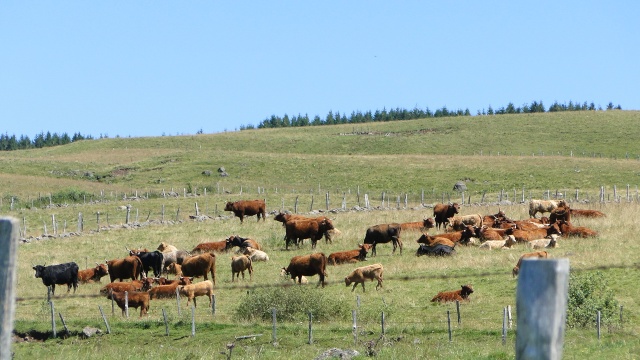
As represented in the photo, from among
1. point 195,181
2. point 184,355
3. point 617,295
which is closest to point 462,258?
point 617,295

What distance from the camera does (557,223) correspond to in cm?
3322

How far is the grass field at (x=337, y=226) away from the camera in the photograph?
61.5 ft

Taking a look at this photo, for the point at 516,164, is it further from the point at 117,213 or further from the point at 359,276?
the point at 359,276

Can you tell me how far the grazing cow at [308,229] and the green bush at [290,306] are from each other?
12.1m

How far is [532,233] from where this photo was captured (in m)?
32.2

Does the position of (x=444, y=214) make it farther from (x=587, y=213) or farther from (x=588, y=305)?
(x=588, y=305)

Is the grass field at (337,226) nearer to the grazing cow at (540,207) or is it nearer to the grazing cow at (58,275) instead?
the grazing cow at (58,275)

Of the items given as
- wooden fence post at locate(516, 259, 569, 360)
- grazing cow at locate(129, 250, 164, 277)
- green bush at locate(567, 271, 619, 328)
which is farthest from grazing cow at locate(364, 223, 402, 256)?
wooden fence post at locate(516, 259, 569, 360)

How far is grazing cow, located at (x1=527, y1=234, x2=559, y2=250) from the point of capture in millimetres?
30438

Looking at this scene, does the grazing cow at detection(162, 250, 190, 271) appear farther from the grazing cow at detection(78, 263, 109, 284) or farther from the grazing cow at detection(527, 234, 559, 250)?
the grazing cow at detection(527, 234, 559, 250)

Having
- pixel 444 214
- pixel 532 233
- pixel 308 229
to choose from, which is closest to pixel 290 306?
pixel 308 229

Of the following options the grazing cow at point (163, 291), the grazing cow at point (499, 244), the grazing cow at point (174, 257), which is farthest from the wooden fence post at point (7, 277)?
the grazing cow at point (499, 244)

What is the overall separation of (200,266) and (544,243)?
11777mm

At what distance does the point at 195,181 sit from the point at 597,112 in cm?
7084
